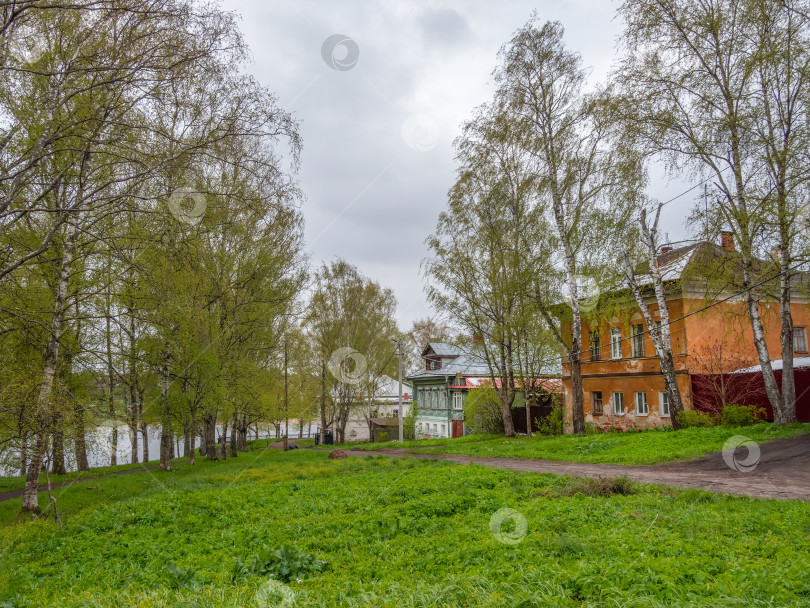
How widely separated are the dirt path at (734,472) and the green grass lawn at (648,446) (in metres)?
0.65

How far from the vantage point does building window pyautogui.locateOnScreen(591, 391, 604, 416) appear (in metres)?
28.0

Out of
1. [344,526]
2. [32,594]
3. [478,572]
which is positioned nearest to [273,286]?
[344,526]

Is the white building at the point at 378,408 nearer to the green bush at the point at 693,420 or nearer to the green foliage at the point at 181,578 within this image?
the green bush at the point at 693,420

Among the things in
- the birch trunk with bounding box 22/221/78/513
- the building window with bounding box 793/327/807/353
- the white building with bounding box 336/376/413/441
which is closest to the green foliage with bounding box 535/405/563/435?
the building window with bounding box 793/327/807/353

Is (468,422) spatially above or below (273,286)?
below

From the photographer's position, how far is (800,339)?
87.5 feet

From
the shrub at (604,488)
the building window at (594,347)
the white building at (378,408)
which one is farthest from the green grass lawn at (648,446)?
the white building at (378,408)

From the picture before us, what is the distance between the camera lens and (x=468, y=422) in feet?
129

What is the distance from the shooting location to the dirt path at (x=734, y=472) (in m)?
9.66

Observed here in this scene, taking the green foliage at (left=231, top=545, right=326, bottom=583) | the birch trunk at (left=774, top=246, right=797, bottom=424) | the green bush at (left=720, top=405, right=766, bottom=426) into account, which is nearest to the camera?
the green foliage at (left=231, top=545, right=326, bottom=583)

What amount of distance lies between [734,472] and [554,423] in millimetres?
17644

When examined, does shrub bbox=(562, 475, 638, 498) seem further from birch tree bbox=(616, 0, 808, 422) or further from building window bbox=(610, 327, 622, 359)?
building window bbox=(610, 327, 622, 359)

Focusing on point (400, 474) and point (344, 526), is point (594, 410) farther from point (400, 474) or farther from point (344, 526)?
point (344, 526)

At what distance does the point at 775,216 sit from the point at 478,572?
1550cm
